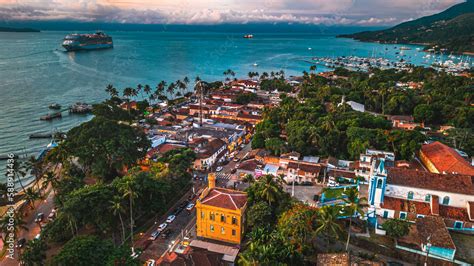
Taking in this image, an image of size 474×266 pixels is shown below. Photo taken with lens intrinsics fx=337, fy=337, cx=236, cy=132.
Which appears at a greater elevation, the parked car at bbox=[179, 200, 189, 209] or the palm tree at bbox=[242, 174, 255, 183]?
A: the palm tree at bbox=[242, 174, 255, 183]

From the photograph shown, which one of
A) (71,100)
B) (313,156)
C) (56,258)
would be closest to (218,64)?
(71,100)

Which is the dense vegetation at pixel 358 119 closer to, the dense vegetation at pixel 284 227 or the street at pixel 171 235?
the dense vegetation at pixel 284 227

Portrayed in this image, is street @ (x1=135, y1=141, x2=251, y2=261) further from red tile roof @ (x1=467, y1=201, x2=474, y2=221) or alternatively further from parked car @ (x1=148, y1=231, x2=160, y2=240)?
red tile roof @ (x1=467, y1=201, x2=474, y2=221)

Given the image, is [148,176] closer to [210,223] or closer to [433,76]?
[210,223]

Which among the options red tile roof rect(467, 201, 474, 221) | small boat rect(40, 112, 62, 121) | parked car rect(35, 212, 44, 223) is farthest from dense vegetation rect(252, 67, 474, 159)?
small boat rect(40, 112, 62, 121)

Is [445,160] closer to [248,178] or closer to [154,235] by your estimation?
[248,178]

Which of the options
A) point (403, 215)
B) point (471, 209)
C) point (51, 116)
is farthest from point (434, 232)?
point (51, 116)
